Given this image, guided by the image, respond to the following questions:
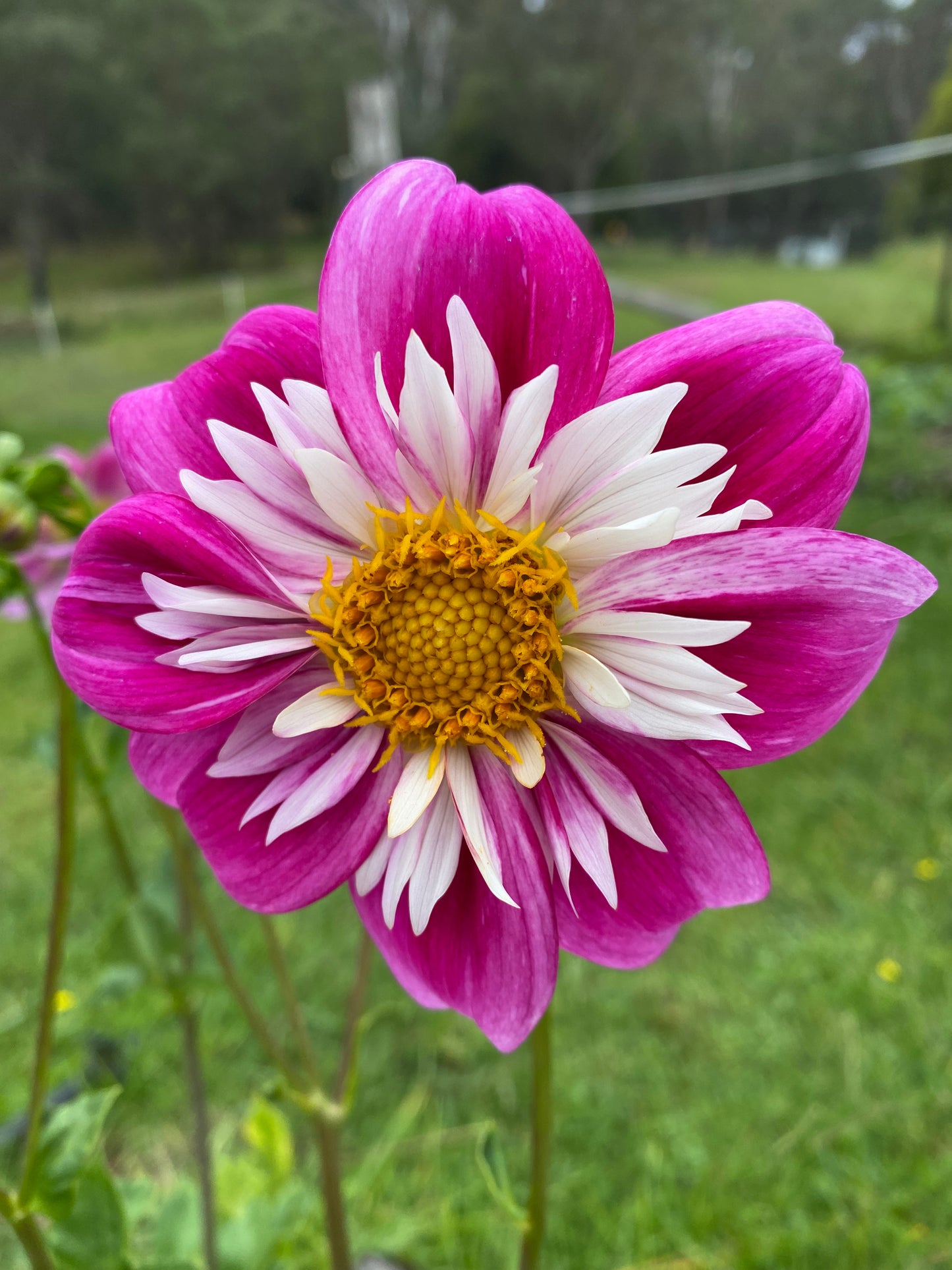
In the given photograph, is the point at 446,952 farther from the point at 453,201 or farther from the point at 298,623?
the point at 453,201

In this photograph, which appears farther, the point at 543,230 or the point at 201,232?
the point at 201,232

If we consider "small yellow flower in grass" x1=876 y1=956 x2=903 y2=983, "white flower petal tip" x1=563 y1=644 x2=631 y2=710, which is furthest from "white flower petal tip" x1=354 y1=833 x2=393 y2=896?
"small yellow flower in grass" x1=876 y1=956 x2=903 y2=983

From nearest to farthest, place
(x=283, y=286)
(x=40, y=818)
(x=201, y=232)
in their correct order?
(x=40, y=818) < (x=283, y=286) < (x=201, y=232)

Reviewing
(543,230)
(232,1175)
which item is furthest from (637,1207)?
(543,230)

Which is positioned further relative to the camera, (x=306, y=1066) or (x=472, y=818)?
(x=306, y=1066)

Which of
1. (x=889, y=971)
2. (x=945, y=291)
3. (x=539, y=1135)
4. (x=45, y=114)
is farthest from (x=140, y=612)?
(x=45, y=114)

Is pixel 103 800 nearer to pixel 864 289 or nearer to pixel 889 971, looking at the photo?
pixel 889 971

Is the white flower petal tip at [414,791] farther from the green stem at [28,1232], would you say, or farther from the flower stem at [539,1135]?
the green stem at [28,1232]
